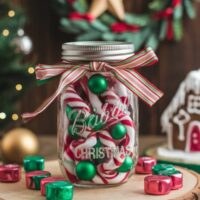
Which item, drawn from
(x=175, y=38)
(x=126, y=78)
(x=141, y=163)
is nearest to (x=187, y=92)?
(x=175, y=38)

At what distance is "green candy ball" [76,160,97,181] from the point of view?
3.31 feet

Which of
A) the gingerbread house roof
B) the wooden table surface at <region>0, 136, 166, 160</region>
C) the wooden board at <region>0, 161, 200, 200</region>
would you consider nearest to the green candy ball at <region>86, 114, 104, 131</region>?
the wooden board at <region>0, 161, 200, 200</region>

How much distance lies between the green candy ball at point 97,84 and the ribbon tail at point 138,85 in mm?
26

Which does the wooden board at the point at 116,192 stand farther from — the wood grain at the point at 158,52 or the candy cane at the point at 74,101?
the wood grain at the point at 158,52

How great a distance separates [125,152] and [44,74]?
0.20 metres

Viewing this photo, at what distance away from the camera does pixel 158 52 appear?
7.00 ft

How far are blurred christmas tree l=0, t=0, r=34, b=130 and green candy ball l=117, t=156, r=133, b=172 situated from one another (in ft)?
3.08

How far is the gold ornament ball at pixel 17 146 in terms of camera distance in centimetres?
178

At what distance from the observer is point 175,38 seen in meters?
2.08

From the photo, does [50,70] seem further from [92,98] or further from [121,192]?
[121,192]

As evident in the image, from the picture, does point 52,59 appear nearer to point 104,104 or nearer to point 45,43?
point 45,43

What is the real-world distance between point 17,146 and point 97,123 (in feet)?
2.67

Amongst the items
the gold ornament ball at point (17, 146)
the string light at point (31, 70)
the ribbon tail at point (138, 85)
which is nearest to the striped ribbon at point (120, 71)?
the ribbon tail at point (138, 85)

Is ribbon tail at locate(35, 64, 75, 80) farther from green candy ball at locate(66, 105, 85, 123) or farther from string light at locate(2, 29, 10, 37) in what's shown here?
string light at locate(2, 29, 10, 37)
